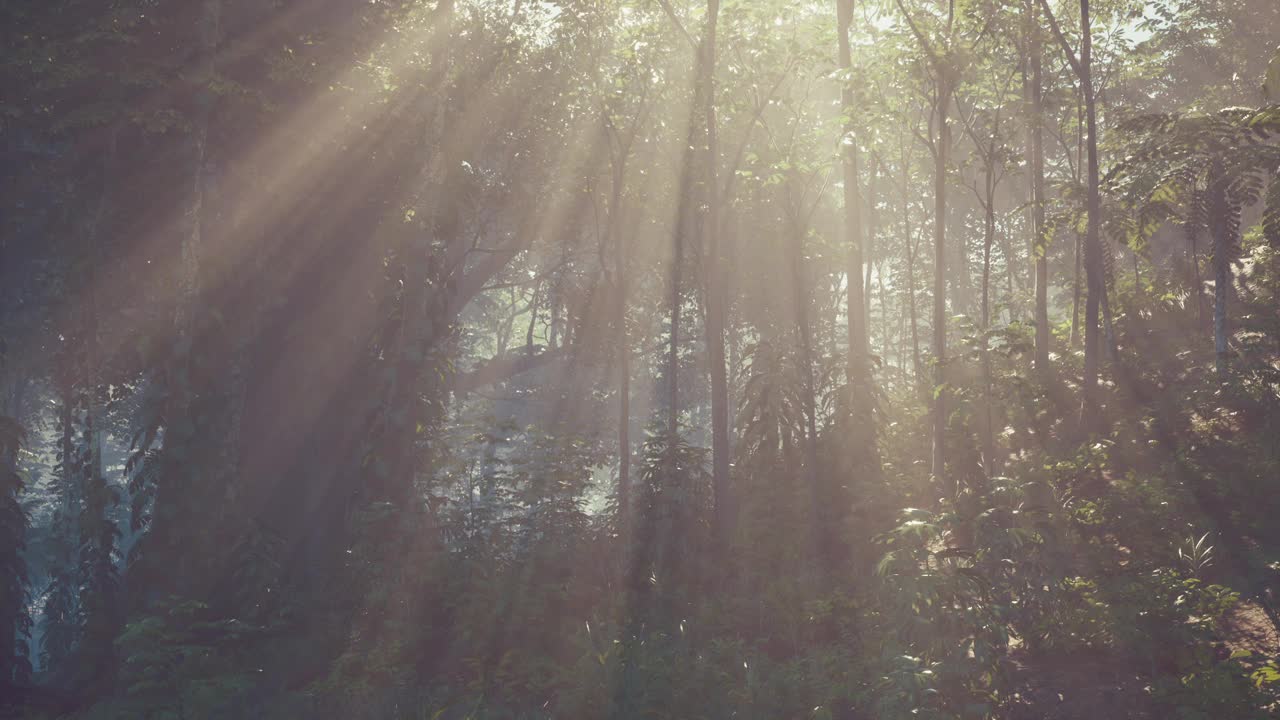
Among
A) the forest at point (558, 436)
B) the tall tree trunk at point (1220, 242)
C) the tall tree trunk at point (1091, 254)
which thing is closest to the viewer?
the forest at point (558, 436)

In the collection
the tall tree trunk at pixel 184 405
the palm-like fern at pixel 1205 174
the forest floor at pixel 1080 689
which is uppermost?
the palm-like fern at pixel 1205 174

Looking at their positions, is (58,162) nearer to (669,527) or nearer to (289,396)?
(289,396)

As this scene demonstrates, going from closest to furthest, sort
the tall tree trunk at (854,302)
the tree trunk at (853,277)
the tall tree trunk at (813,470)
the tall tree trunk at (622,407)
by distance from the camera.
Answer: the tall tree trunk at (813,470)
the tall tree trunk at (622,407)
the tall tree trunk at (854,302)
the tree trunk at (853,277)

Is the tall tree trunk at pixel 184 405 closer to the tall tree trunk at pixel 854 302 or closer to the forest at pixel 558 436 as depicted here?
the forest at pixel 558 436

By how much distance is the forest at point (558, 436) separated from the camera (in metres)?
9.12

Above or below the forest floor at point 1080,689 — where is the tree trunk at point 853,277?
above

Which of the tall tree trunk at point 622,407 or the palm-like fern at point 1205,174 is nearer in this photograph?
the palm-like fern at point 1205,174

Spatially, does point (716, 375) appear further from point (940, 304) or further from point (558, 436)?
point (940, 304)

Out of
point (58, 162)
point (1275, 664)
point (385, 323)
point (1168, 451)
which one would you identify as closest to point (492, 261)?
point (385, 323)

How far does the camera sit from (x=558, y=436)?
1636 cm

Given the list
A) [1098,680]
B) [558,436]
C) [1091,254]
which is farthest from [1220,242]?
[558,436]

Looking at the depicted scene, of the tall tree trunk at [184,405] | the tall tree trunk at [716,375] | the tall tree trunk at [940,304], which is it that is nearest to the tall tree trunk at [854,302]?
the tall tree trunk at [940,304]

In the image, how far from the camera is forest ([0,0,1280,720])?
912cm

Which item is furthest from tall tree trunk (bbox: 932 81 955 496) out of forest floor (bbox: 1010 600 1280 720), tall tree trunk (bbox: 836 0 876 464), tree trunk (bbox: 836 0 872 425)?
forest floor (bbox: 1010 600 1280 720)
